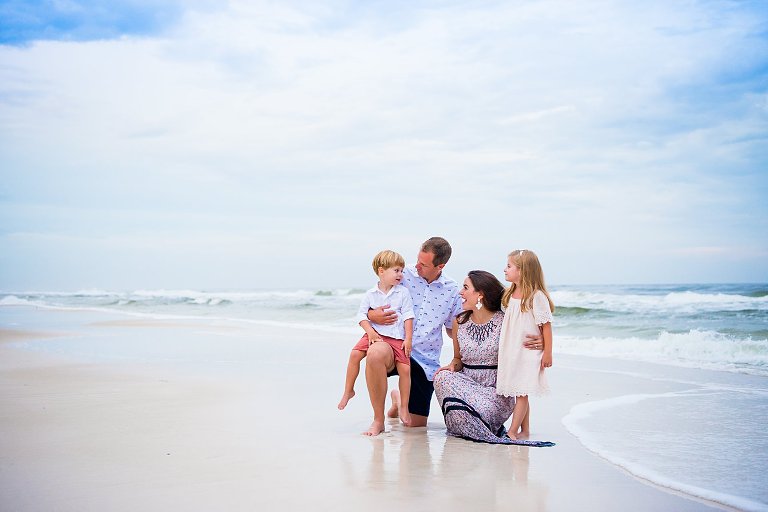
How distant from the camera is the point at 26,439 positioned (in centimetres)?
494

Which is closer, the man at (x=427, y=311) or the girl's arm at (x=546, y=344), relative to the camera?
the girl's arm at (x=546, y=344)

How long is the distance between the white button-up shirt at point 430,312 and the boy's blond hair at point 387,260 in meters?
0.30

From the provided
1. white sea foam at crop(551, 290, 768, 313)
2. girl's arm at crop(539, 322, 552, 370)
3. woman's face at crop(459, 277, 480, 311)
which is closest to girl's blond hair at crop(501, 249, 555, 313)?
girl's arm at crop(539, 322, 552, 370)

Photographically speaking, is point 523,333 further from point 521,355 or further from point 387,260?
point 387,260

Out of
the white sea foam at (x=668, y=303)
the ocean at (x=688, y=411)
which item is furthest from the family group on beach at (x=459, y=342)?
the white sea foam at (x=668, y=303)

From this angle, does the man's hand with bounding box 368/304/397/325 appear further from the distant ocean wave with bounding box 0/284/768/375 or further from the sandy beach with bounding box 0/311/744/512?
the distant ocean wave with bounding box 0/284/768/375

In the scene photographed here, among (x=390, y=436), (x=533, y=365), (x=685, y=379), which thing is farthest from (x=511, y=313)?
(x=685, y=379)

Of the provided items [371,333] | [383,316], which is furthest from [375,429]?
[383,316]

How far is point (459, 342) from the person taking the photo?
555 cm

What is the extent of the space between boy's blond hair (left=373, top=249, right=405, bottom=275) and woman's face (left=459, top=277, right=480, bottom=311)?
1.71 ft

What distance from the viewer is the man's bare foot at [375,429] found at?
5268 mm

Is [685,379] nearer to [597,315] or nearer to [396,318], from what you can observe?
[396,318]

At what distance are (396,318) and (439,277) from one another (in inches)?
22.1

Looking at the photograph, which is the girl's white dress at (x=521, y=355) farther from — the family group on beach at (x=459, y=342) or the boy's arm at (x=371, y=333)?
the boy's arm at (x=371, y=333)
